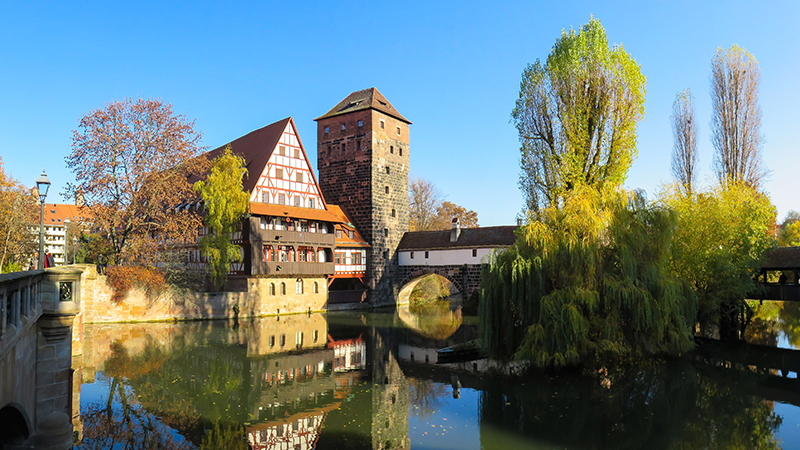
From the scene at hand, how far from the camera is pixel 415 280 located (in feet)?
128

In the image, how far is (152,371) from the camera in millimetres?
14922

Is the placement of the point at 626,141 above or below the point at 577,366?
above

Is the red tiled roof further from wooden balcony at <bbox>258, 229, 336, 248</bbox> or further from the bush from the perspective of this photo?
the bush

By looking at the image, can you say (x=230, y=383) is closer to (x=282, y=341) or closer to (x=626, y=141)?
(x=282, y=341)

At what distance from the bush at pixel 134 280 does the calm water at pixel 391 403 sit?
550cm

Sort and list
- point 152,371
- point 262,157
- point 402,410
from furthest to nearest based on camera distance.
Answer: point 262,157 → point 152,371 → point 402,410

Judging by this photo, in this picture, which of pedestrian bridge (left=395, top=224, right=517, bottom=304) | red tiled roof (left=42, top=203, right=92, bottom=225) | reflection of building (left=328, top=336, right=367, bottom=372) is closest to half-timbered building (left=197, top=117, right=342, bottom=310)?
pedestrian bridge (left=395, top=224, right=517, bottom=304)

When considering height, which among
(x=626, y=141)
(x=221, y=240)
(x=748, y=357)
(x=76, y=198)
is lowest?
(x=748, y=357)

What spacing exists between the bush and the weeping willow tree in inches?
653

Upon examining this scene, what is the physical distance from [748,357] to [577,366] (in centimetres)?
731

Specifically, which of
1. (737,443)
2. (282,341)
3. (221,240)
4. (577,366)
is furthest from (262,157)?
(737,443)

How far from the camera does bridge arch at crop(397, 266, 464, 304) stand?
36781mm

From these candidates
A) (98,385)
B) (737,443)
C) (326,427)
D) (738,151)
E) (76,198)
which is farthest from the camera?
(738,151)

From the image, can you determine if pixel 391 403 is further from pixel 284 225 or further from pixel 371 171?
pixel 371 171
